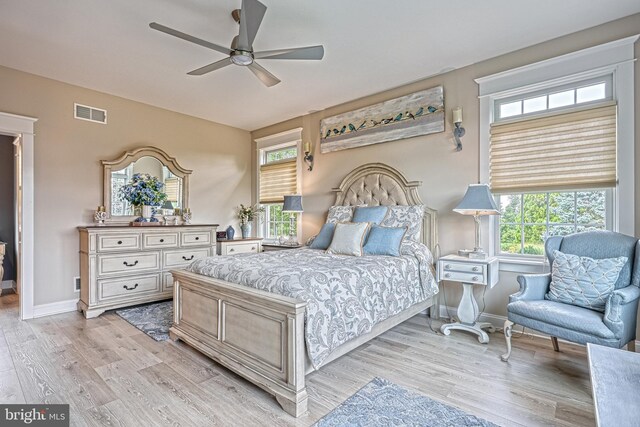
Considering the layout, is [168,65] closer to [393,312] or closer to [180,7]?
[180,7]

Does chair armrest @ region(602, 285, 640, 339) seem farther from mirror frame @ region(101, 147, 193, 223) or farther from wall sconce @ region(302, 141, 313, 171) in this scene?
mirror frame @ region(101, 147, 193, 223)

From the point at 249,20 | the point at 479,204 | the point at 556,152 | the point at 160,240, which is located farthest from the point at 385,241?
the point at 160,240

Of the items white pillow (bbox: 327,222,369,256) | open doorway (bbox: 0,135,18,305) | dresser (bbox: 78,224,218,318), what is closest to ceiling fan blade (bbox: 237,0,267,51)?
white pillow (bbox: 327,222,369,256)

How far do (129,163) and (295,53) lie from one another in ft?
10.6

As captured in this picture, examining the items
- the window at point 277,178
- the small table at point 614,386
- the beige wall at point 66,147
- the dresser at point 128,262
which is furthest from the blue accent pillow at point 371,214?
the beige wall at point 66,147

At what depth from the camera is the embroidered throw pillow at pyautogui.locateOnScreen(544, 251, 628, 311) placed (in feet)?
7.85

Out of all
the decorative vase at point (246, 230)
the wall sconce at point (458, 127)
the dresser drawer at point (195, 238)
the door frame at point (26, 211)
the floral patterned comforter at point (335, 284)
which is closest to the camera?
the floral patterned comforter at point (335, 284)

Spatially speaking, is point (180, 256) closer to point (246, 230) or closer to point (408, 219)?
point (246, 230)

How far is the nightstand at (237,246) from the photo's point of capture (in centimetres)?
513

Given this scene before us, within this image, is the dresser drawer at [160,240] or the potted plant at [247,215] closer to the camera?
the dresser drawer at [160,240]

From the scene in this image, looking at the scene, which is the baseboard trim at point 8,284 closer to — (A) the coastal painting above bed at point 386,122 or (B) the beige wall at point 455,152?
(A) the coastal painting above bed at point 386,122

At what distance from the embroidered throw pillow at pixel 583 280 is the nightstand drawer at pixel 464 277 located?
1.69 ft

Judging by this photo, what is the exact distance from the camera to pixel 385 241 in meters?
3.41

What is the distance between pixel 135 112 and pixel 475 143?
15.3ft
